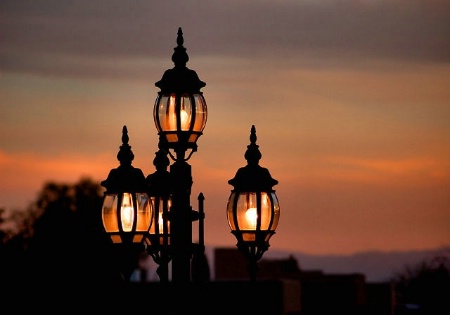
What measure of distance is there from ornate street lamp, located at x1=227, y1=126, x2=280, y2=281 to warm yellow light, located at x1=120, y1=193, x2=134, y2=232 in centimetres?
132

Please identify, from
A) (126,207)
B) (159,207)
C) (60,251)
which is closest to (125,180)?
(126,207)

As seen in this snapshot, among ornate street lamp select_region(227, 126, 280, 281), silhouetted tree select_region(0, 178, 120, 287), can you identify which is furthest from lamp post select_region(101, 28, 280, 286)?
silhouetted tree select_region(0, 178, 120, 287)

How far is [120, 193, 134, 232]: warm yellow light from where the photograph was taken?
57.8ft

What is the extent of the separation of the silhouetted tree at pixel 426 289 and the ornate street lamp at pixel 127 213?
7146cm

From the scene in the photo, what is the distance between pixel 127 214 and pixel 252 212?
1.62 metres

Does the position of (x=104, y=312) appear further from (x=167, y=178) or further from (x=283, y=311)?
(x=167, y=178)

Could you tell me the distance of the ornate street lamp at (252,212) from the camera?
18.0 meters

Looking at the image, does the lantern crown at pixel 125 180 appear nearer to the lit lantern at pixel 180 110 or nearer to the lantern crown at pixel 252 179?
the lantern crown at pixel 252 179

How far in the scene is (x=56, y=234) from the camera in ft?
303

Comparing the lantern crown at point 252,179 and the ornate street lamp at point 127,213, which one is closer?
the ornate street lamp at point 127,213

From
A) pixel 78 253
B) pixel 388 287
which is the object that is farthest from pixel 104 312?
pixel 388 287

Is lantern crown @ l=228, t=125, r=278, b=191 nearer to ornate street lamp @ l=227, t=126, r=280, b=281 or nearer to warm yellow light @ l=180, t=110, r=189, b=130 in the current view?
ornate street lamp @ l=227, t=126, r=280, b=281

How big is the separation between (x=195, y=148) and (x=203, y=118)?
0.39m

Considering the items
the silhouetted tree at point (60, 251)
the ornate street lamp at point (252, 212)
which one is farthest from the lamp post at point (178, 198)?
the silhouetted tree at point (60, 251)
